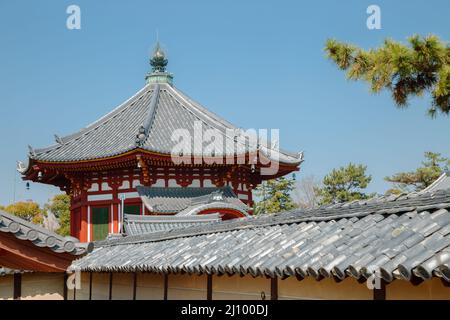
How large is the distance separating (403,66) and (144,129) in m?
14.4

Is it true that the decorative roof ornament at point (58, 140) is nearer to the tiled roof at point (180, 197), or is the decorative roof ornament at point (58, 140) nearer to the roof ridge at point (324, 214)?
the tiled roof at point (180, 197)

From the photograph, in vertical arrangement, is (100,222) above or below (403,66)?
below

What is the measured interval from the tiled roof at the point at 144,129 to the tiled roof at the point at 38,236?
630 inches

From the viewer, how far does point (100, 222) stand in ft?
88.0

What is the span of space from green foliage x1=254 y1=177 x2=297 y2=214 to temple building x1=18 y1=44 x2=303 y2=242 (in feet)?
57.0

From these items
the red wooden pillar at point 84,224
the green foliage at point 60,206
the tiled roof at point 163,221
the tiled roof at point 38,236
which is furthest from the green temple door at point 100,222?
the green foliage at point 60,206

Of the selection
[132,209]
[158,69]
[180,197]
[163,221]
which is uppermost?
[158,69]

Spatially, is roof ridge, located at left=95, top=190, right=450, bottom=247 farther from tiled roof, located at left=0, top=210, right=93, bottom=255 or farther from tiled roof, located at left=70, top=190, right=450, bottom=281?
tiled roof, located at left=0, top=210, right=93, bottom=255

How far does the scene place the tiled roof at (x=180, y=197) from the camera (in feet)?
80.9

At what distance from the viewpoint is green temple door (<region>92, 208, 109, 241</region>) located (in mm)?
26609

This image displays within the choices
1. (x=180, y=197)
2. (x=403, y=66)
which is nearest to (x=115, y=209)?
(x=180, y=197)

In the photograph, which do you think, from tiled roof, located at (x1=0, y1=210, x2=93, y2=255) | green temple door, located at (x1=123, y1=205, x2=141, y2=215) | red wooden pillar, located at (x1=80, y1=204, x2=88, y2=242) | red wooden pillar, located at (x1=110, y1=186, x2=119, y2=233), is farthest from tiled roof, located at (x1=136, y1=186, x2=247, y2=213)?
tiled roof, located at (x1=0, y1=210, x2=93, y2=255)

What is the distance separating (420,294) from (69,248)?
448cm

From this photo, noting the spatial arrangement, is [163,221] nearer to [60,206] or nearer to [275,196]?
[275,196]
